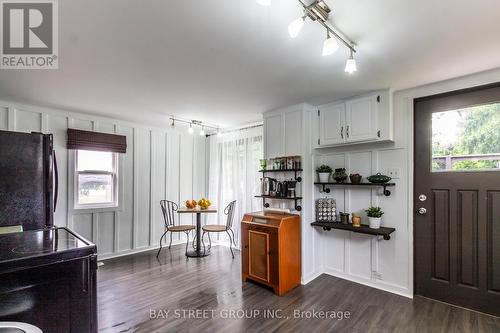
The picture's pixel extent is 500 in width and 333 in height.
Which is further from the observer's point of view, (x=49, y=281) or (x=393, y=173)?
(x=393, y=173)

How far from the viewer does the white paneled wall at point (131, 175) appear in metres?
3.57

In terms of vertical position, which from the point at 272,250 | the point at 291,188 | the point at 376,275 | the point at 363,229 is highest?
the point at 291,188

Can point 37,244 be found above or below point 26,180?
below

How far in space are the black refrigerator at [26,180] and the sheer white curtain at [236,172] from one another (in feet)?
9.35

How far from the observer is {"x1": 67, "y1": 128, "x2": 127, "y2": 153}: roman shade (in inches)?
145

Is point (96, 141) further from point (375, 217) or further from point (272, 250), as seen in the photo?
point (375, 217)

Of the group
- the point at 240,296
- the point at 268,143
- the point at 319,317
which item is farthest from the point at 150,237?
the point at 319,317

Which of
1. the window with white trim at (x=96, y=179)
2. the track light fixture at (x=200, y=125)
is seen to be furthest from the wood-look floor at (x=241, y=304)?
the track light fixture at (x=200, y=125)

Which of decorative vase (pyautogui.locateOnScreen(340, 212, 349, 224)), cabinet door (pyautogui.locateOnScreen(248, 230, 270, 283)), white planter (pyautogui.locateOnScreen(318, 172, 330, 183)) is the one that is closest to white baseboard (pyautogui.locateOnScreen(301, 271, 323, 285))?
cabinet door (pyautogui.locateOnScreen(248, 230, 270, 283))

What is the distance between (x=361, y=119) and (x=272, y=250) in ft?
6.09

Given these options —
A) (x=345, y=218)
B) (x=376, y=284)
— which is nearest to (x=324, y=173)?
(x=345, y=218)

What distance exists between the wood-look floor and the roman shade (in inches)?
71.6

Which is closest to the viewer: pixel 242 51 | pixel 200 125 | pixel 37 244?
pixel 37 244

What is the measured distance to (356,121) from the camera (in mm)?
2971
